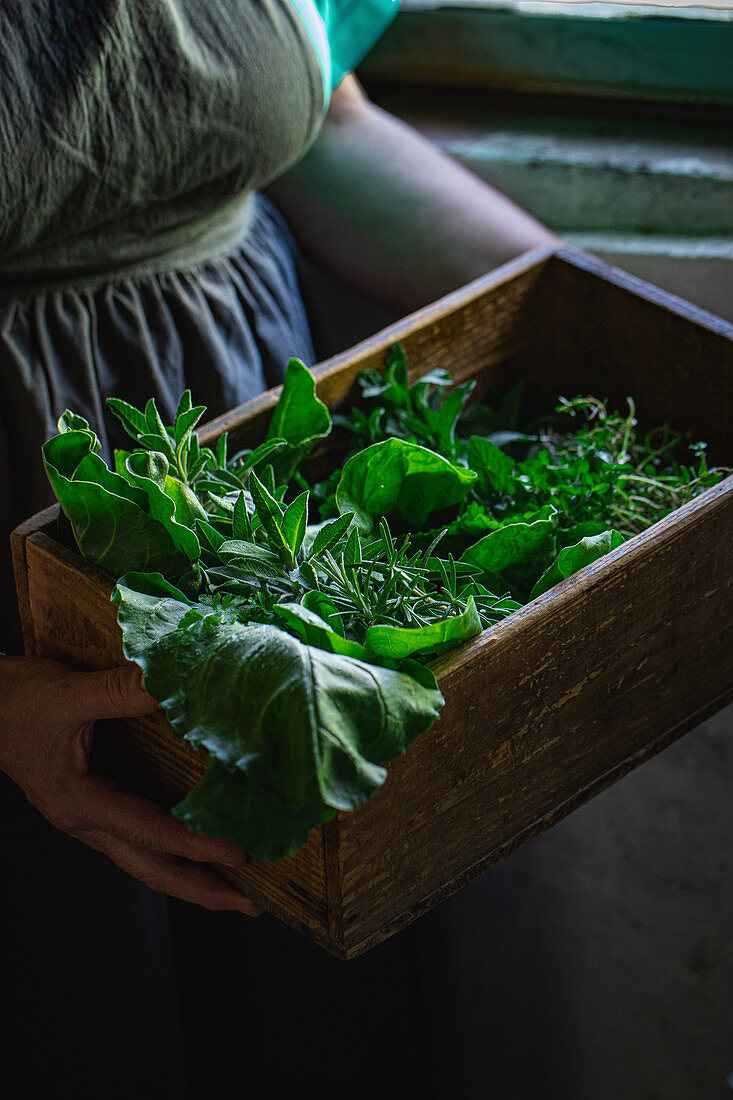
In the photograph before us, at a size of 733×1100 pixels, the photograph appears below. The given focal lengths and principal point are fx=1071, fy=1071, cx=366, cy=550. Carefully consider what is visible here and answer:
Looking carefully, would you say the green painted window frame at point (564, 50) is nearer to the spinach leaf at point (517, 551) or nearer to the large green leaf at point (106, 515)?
the spinach leaf at point (517, 551)

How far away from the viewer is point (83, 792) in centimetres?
53

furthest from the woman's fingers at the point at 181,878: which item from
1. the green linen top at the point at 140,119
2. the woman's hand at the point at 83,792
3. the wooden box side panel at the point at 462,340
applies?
the green linen top at the point at 140,119

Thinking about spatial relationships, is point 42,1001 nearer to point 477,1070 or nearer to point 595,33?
point 477,1070

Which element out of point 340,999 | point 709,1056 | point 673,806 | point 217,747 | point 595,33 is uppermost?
point 595,33

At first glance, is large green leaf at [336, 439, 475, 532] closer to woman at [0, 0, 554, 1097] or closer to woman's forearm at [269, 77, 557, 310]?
woman at [0, 0, 554, 1097]

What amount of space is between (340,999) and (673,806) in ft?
1.52

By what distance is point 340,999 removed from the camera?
776 mm

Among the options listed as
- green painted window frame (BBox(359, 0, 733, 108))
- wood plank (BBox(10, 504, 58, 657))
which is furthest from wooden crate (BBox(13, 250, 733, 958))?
green painted window frame (BBox(359, 0, 733, 108))

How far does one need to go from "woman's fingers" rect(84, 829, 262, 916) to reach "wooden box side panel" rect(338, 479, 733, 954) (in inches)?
3.0

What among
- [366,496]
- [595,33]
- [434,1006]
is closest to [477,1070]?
[434,1006]

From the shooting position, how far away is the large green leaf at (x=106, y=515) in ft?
1.48

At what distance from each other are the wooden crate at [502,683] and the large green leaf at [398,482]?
0.09m

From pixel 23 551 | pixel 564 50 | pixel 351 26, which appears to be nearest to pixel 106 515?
pixel 23 551

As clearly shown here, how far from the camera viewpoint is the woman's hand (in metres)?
0.49
